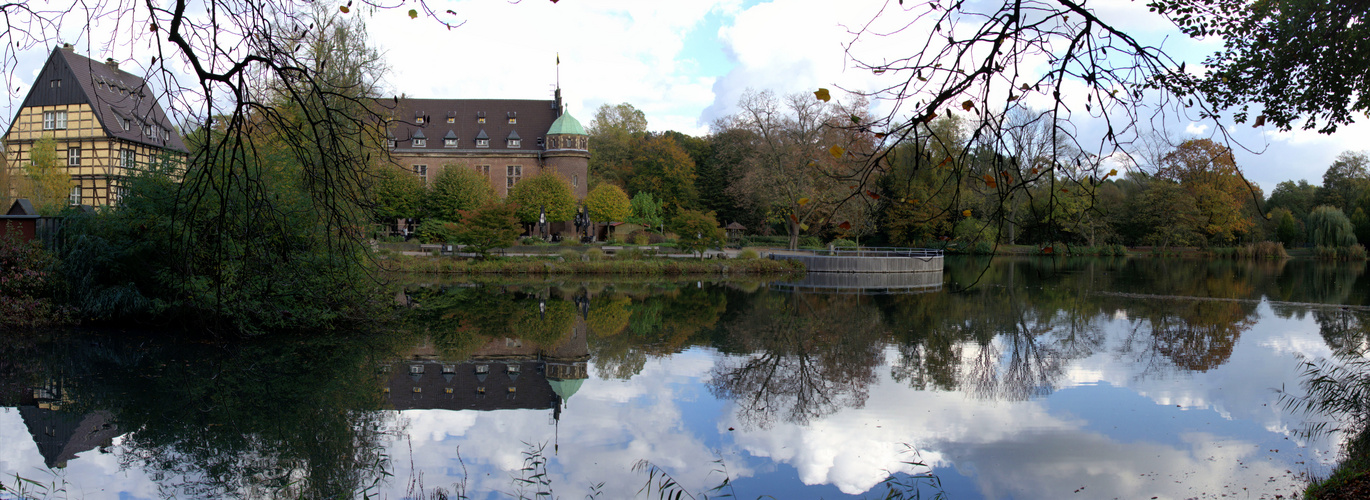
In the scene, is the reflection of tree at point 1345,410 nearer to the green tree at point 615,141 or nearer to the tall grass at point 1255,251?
the tall grass at point 1255,251

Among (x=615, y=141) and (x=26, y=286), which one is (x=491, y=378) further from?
(x=615, y=141)

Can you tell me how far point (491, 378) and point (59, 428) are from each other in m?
4.19

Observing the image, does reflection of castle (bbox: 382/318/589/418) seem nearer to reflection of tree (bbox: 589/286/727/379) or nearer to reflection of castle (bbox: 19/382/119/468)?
reflection of tree (bbox: 589/286/727/379)

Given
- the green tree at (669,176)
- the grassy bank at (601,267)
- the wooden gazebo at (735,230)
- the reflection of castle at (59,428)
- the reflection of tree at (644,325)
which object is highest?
the green tree at (669,176)

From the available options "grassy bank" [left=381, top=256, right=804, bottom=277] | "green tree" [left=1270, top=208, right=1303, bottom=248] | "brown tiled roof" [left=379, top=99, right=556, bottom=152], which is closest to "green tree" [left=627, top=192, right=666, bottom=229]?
"brown tiled roof" [left=379, top=99, right=556, bottom=152]

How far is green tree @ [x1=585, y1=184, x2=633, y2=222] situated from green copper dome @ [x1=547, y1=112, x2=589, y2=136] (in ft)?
16.3

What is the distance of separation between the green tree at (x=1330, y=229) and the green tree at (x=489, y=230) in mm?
39656

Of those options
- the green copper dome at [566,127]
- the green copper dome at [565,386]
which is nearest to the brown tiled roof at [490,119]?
the green copper dome at [566,127]

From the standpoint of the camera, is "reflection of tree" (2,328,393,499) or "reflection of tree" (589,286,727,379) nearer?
"reflection of tree" (2,328,393,499)

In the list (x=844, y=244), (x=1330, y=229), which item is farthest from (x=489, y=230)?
(x=1330, y=229)

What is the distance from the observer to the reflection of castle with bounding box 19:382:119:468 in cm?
661

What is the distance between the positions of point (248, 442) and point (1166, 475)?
7384mm

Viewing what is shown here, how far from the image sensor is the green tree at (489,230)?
86.4 ft

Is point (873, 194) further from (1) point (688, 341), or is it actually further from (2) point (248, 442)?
(1) point (688, 341)
